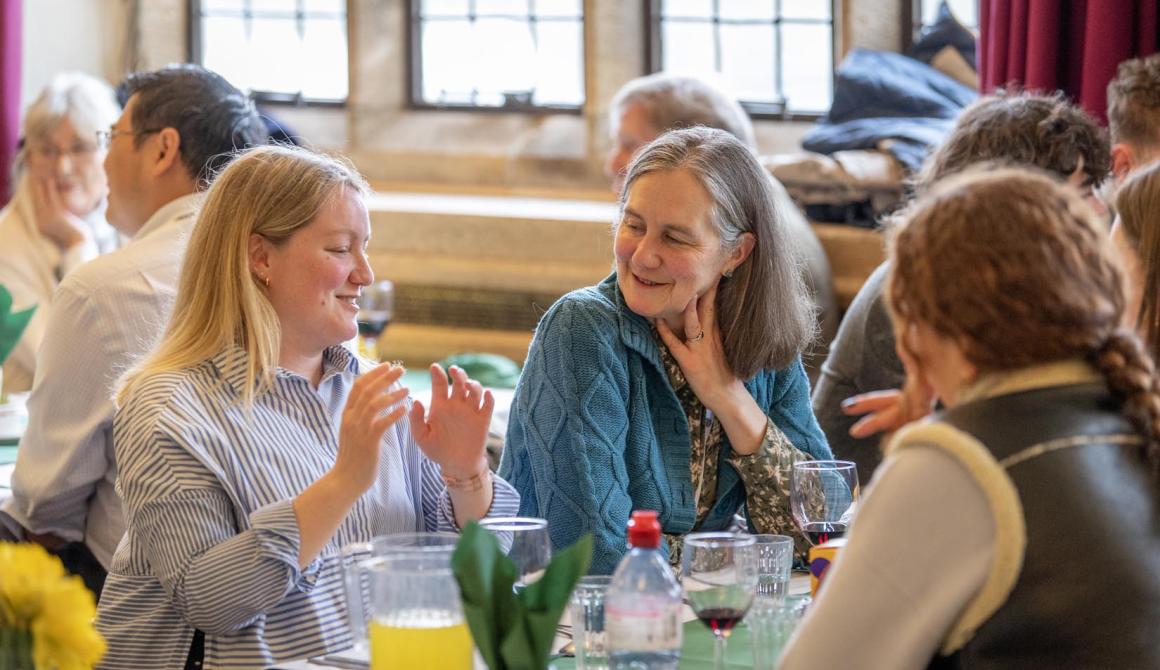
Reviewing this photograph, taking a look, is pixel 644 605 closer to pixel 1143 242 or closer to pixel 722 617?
pixel 722 617

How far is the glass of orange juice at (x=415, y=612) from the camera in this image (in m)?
1.46

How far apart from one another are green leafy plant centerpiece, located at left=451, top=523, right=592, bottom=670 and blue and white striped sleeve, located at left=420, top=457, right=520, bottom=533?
0.68 meters

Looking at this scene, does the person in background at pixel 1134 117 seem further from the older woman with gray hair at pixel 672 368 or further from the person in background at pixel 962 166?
the older woman with gray hair at pixel 672 368

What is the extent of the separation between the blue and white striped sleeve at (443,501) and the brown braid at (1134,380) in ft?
3.30

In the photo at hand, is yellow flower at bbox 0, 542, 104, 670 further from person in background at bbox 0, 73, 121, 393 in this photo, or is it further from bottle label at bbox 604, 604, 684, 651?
person in background at bbox 0, 73, 121, 393

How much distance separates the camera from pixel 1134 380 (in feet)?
4.38

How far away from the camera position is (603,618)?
5.39 ft

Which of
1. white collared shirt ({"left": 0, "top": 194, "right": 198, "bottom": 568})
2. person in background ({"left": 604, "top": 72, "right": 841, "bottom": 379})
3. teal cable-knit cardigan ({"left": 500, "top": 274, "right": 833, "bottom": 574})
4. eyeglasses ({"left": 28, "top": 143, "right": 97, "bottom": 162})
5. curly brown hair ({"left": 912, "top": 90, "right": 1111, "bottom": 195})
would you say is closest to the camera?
teal cable-knit cardigan ({"left": 500, "top": 274, "right": 833, "bottom": 574})

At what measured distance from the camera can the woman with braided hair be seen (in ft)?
4.22

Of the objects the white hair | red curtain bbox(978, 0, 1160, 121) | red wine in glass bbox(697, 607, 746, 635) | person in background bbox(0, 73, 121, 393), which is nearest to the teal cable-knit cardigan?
red wine in glass bbox(697, 607, 746, 635)

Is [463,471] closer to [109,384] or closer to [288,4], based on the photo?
[109,384]

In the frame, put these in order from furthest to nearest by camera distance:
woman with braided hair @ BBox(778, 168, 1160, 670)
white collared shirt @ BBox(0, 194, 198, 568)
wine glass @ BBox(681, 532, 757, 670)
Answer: white collared shirt @ BBox(0, 194, 198, 568) < wine glass @ BBox(681, 532, 757, 670) < woman with braided hair @ BBox(778, 168, 1160, 670)

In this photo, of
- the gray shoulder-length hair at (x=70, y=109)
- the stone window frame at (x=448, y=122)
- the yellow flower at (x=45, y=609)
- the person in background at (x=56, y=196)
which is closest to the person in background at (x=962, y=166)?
the yellow flower at (x=45, y=609)

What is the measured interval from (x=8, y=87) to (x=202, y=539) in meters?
4.09
